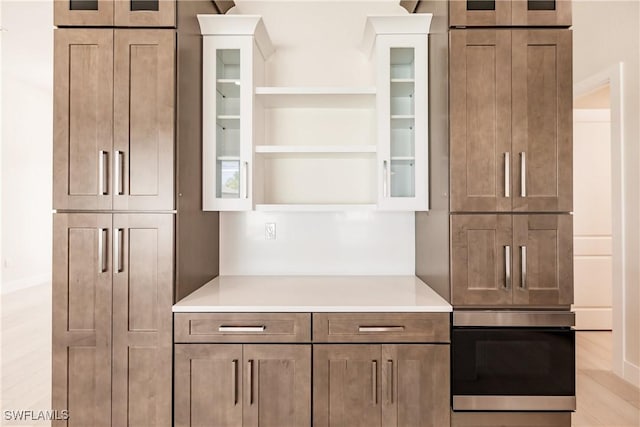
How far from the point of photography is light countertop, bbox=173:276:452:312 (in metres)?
1.83

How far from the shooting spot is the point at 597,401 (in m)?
2.61

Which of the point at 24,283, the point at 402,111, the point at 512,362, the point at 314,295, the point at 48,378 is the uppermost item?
the point at 402,111

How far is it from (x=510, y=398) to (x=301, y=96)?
188 cm

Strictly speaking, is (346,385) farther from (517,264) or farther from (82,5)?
(82,5)

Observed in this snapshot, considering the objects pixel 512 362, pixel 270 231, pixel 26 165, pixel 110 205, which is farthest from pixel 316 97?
pixel 26 165

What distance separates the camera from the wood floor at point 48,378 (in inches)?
96.7

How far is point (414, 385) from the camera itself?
5.96 feet

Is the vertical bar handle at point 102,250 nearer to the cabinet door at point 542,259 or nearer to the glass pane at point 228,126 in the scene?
the glass pane at point 228,126

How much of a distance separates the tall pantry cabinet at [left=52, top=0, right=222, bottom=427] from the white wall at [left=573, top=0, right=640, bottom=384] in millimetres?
3114

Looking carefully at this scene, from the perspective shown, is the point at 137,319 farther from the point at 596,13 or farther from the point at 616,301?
the point at 596,13

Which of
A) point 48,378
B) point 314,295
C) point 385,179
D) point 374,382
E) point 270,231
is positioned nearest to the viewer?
point 374,382

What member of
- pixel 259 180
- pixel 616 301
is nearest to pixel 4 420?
pixel 259 180

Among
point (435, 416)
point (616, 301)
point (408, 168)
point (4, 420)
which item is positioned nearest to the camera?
point (435, 416)

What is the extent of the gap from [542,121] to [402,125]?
0.69 meters
